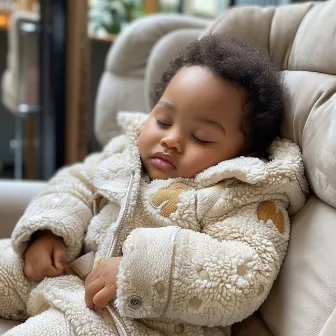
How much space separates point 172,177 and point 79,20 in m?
1.52

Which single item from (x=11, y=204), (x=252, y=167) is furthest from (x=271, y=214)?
(x=11, y=204)

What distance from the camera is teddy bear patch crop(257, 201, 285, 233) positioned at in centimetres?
89

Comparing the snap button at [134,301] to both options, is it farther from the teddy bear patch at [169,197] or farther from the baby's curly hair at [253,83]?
the baby's curly hair at [253,83]

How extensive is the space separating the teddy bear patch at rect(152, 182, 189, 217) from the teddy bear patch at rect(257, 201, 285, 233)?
0.48 feet

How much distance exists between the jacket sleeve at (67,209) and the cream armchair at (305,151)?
233 mm

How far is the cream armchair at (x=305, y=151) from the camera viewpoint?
0.80 metres

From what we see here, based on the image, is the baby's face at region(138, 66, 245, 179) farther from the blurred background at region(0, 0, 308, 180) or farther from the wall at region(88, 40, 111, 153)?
the wall at region(88, 40, 111, 153)

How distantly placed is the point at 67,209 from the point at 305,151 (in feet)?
1.56

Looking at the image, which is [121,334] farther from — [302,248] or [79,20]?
[79,20]

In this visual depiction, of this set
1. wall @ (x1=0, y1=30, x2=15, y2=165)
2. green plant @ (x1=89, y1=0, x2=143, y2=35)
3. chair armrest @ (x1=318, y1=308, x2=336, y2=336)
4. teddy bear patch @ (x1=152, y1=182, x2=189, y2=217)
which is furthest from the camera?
green plant @ (x1=89, y1=0, x2=143, y2=35)

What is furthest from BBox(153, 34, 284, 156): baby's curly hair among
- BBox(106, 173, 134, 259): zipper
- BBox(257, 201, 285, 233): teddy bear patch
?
BBox(106, 173, 134, 259): zipper

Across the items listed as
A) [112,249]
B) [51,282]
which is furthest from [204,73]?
[51,282]

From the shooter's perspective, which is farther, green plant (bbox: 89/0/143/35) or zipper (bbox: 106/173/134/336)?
green plant (bbox: 89/0/143/35)

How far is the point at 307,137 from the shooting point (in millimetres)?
938
